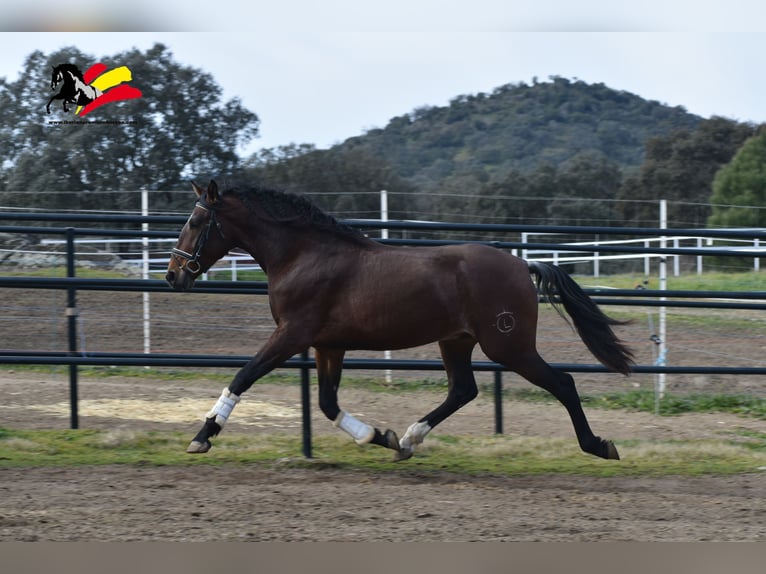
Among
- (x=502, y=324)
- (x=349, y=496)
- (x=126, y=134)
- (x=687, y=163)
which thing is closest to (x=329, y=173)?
(x=126, y=134)

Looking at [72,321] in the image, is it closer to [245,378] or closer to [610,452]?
[245,378]

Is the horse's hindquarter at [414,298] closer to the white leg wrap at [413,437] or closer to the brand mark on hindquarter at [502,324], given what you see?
the brand mark on hindquarter at [502,324]

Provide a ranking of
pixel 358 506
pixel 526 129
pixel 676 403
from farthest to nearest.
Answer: pixel 526 129, pixel 676 403, pixel 358 506

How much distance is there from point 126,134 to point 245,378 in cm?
1222

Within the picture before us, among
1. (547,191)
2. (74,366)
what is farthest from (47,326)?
(547,191)

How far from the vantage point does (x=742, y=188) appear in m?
24.1

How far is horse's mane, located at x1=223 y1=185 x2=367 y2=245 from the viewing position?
5484mm

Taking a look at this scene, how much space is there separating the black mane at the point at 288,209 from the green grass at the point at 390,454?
1.42 metres

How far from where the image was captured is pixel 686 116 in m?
43.7

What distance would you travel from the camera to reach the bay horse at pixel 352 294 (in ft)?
17.2

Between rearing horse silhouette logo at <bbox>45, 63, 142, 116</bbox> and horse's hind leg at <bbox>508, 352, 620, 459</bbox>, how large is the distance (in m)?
7.98

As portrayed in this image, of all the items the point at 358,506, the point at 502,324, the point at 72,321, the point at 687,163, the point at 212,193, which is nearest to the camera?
the point at 358,506

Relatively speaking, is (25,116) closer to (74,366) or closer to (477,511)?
(74,366)

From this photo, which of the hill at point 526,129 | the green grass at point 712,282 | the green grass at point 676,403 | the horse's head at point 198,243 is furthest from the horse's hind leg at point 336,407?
the hill at point 526,129
